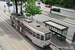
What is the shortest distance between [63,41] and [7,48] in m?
9.63

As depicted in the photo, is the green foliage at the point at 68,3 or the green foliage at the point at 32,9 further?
the green foliage at the point at 68,3

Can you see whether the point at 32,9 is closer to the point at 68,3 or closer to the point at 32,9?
the point at 32,9

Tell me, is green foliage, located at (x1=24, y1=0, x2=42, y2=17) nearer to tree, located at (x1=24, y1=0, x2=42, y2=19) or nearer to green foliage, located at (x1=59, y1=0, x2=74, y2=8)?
tree, located at (x1=24, y1=0, x2=42, y2=19)

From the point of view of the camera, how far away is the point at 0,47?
13438 mm

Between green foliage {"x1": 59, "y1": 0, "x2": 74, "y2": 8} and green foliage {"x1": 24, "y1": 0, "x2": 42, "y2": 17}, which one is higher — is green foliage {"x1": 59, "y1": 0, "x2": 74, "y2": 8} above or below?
above

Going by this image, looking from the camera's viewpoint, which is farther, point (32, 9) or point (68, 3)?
point (68, 3)

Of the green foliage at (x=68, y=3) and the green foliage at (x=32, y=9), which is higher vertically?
the green foliage at (x=68, y=3)

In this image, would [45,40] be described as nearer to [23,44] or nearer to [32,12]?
[23,44]

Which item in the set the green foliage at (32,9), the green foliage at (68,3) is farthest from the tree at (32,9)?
the green foliage at (68,3)

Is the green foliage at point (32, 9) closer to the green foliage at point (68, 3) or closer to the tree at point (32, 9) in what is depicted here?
the tree at point (32, 9)

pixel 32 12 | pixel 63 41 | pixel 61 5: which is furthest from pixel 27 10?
pixel 61 5

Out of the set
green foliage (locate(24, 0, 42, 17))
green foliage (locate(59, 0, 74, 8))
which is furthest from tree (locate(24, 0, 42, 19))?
green foliage (locate(59, 0, 74, 8))

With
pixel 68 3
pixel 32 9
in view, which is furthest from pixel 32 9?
pixel 68 3

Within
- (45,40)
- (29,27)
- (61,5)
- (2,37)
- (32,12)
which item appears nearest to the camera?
(45,40)
